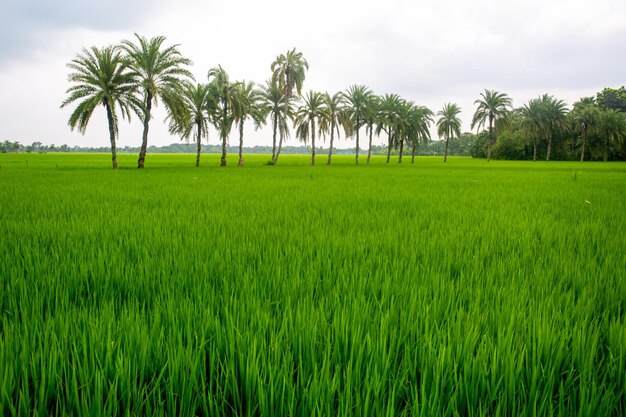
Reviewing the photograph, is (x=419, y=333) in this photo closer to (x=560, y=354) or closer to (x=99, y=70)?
(x=560, y=354)

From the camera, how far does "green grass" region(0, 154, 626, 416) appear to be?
1211 millimetres

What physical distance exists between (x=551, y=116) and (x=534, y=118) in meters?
3.10

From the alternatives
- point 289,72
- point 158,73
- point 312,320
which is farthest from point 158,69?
point 312,320

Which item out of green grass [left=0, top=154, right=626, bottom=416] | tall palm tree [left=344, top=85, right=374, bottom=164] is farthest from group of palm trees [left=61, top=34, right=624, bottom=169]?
green grass [left=0, top=154, right=626, bottom=416]

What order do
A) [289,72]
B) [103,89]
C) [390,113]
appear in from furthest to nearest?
1. [390,113]
2. [289,72]
3. [103,89]

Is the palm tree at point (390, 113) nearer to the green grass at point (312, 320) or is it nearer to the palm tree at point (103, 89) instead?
the palm tree at point (103, 89)

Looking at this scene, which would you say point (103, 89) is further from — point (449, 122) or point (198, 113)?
point (449, 122)

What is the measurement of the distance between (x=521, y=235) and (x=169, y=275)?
429cm

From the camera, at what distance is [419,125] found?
198ft

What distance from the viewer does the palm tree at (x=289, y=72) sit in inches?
1639

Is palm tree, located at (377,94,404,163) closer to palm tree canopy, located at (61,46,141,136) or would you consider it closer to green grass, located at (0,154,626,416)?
palm tree canopy, located at (61,46,141,136)

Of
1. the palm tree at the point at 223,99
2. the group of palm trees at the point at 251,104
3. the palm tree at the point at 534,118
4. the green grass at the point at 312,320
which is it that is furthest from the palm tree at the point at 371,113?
the green grass at the point at 312,320

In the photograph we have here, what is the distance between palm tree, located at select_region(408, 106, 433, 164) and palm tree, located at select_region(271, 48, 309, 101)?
2460 cm

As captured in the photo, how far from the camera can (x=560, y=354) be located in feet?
4.90
